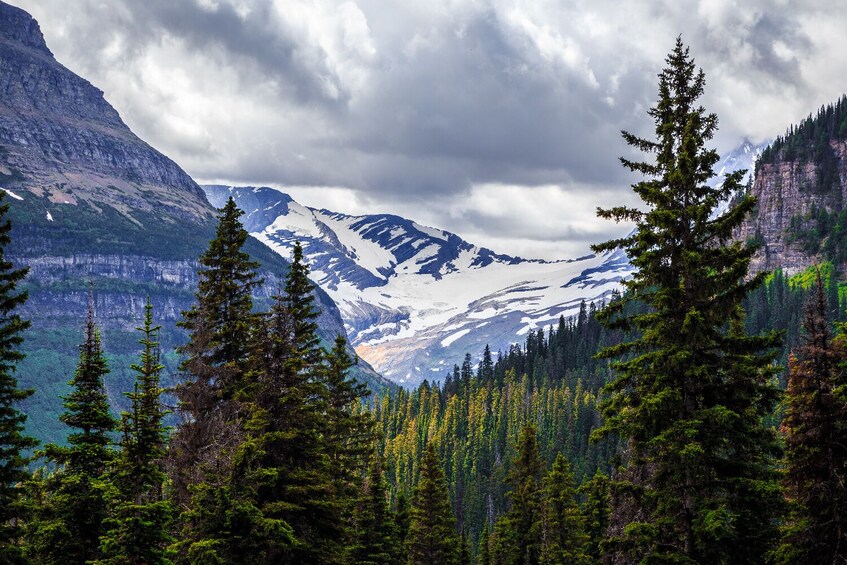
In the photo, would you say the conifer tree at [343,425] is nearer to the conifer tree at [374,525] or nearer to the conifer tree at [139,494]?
the conifer tree at [374,525]

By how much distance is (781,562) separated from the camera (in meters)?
21.8

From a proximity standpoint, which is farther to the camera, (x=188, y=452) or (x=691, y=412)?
(x=188, y=452)

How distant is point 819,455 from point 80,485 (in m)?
22.2

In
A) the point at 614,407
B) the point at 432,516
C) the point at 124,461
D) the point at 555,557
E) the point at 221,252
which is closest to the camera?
the point at 614,407

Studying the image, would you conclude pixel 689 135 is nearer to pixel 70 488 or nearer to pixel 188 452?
pixel 70 488

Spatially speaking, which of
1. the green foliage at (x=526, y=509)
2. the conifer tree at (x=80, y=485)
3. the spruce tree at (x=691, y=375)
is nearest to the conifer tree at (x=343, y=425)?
the green foliage at (x=526, y=509)

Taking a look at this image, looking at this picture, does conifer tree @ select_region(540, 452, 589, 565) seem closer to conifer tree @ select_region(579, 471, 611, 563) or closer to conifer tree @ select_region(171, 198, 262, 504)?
conifer tree @ select_region(579, 471, 611, 563)

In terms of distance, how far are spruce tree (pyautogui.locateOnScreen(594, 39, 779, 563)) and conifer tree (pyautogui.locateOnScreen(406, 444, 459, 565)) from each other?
35.9 meters

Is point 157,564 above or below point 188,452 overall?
below

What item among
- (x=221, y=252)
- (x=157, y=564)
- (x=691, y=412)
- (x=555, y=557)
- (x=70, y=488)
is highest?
(x=221, y=252)

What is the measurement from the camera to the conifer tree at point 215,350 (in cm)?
3366

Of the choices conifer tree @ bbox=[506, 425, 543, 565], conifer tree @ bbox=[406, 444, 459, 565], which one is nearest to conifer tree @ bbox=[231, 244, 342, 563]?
conifer tree @ bbox=[406, 444, 459, 565]

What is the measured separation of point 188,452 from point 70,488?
9689 millimetres

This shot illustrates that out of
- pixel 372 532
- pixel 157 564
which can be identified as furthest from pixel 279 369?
pixel 372 532
